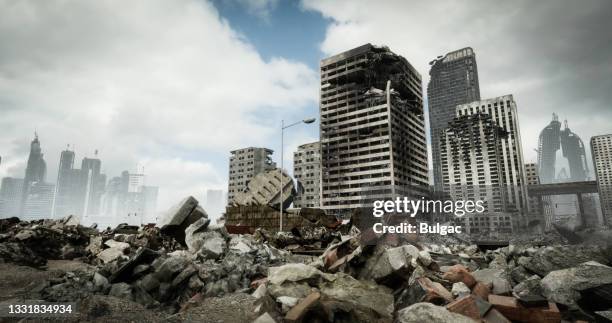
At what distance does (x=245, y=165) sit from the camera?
412ft

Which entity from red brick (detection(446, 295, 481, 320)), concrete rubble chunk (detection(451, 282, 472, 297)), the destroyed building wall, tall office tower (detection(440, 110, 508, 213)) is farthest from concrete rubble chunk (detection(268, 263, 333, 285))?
tall office tower (detection(440, 110, 508, 213))

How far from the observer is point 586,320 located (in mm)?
4504

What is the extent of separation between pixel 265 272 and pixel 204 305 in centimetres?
255

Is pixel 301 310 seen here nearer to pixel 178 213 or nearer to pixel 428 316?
pixel 428 316

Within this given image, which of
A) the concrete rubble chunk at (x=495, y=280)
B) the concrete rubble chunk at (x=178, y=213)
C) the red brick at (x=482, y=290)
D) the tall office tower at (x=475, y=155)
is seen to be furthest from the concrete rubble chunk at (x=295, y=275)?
the tall office tower at (x=475, y=155)

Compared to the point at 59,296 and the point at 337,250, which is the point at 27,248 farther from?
the point at 337,250

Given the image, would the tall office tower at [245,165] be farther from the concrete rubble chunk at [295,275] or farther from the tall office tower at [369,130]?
the concrete rubble chunk at [295,275]

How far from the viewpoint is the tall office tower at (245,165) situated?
124 m

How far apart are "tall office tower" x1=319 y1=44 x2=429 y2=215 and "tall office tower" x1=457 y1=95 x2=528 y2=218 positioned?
33.2m

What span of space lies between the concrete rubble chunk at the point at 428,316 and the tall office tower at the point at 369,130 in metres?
75.7

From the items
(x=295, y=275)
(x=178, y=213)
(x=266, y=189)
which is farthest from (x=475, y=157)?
(x=295, y=275)

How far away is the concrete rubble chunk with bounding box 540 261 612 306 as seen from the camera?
15.9 ft

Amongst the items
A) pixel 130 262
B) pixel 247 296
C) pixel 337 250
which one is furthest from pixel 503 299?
pixel 130 262

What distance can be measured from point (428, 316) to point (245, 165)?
124 meters
